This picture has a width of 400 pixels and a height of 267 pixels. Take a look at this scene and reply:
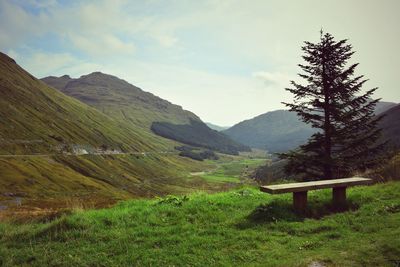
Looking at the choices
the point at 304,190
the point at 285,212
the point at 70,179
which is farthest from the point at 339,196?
the point at 70,179

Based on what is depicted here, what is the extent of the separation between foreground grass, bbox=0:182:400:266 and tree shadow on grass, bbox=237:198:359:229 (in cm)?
4

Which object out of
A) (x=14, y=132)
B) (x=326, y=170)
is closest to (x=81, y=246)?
(x=326, y=170)

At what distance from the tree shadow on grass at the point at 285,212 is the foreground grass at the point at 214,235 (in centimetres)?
4

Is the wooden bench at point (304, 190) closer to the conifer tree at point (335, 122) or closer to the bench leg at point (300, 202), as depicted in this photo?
the bench leg at point (300, 202)

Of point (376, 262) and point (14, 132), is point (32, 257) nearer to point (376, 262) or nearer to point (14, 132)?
point (376, 262)

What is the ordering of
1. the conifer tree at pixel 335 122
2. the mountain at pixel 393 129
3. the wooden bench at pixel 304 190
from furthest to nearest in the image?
1. the mountain at pixel 393 129
2. the conifer tree at pixel 335 122
3. the wooden bench at pixel 304 190

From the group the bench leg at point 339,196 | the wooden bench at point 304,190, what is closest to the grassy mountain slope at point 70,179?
the wooden bench at point 304,190

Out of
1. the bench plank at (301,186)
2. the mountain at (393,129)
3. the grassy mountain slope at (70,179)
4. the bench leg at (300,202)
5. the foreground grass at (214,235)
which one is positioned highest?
the mountain at (393,129)

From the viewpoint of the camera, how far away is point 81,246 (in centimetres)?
947

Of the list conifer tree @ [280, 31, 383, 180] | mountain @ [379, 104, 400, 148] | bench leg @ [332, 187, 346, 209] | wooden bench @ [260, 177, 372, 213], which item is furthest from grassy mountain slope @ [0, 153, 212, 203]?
mountain @ [379, 104, 400, 148]

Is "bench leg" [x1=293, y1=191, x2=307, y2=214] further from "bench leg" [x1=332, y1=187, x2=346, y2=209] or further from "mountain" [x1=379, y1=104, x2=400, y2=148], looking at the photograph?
"mountain" [x1=379, y1=104, x2=400, y2=148]

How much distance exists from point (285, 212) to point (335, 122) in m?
14.6

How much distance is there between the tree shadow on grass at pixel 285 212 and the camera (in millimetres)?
11125

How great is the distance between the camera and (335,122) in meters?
24.0
